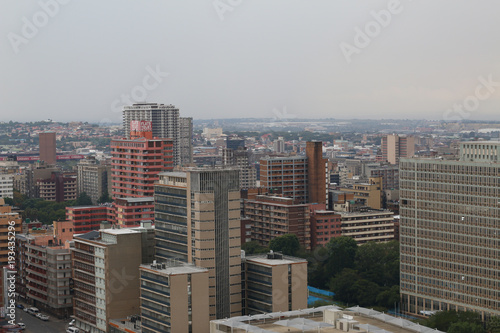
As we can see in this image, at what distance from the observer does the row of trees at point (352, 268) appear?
4056 cm

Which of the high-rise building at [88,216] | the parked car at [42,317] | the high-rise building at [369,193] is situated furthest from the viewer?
the high-rise building at [369,193]

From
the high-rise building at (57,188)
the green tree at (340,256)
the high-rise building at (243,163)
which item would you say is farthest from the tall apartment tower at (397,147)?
the green tree at (340,256)

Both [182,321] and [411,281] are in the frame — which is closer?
[182,321]

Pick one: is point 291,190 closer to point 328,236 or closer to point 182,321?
point 328,236

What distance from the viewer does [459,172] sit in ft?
123

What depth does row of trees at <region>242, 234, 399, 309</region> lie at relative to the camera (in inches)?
1597

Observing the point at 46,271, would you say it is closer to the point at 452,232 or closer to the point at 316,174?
the point at 452,232

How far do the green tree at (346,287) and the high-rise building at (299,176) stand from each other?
55.8 feet

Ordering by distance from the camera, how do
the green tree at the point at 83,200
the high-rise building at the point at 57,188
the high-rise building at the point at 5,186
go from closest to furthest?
1. the high-rise building at the point at 5,186
2. the green tree at the point at 83,200
3. the high-rise building at the point at 57,188

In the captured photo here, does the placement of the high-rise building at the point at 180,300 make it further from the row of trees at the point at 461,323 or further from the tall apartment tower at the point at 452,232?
the tall apartment tower at the point at 452,232

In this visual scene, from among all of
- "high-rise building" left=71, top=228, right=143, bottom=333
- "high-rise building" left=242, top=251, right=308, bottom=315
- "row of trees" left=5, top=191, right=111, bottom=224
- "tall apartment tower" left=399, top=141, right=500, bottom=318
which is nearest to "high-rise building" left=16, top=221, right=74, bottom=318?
"high-rise building" left=71, top=228, right=143, bottom=333

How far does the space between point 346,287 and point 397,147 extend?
84806mm

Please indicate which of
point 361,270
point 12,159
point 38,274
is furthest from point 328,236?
point 12,159

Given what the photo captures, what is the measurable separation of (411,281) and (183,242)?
12670mm
